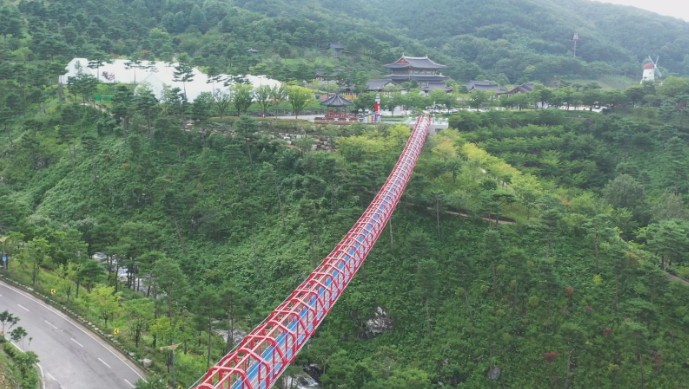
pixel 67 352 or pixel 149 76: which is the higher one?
pixel 149 76

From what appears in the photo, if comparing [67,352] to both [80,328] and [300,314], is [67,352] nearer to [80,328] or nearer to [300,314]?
[80,328]

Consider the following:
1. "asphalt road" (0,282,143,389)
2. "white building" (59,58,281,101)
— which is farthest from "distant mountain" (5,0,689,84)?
"asphalt road" (0,282,143,389)

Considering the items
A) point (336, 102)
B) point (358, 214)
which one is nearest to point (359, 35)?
point (336, 102)

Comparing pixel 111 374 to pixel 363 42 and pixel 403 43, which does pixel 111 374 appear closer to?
pixel 363 42

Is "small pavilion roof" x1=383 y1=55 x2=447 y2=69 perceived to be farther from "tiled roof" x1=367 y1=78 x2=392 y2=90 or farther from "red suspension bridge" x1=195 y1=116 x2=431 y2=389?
"red suspension bridge" x1=195 y1=116 x2=431 y2=389

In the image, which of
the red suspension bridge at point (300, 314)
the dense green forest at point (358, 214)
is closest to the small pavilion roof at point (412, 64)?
the dense green forest at point (358, 214)

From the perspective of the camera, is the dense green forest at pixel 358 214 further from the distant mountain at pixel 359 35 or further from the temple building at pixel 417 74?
the temple building at pixel 417 74

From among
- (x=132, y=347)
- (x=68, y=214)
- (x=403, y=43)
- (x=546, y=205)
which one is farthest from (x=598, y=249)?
(x=403, y=43)
